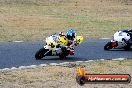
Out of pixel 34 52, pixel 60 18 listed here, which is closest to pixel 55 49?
pixel 34 52

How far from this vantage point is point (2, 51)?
936 inches

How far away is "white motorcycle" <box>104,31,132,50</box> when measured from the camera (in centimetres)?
2473

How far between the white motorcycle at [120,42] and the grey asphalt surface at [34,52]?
0.44 m

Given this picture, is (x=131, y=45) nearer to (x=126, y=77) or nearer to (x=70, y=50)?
(x=70, y=50)

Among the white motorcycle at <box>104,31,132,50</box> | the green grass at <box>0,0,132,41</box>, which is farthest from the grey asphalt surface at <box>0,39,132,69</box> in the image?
the green grass at <box>0,0,132,41</box>

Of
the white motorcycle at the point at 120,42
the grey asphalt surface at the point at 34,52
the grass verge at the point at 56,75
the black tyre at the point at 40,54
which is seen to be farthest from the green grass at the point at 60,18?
the grass verge at the point at 56,75

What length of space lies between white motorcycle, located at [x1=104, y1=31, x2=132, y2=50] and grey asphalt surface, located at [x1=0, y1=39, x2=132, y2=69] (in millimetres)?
437

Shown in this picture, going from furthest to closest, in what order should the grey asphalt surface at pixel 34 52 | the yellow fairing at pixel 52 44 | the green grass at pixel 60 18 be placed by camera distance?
1. the green grass at pixel 60 18
2. the yellow fairing at pixel 52 44
3. the grey asphalt surface at pixel 34 52

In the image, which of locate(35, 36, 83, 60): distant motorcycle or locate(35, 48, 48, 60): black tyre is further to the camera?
locate(35, 48, 48, 60): black tyre

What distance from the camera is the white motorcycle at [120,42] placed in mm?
24734

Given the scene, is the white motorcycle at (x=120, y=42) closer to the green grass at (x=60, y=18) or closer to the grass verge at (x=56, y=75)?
the grass verge at (x=56, y=75)

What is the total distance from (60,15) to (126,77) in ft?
114

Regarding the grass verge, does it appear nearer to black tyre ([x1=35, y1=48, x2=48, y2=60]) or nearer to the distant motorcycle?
the distant motorcycle

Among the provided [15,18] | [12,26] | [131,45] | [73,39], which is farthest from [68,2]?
[73,39]
